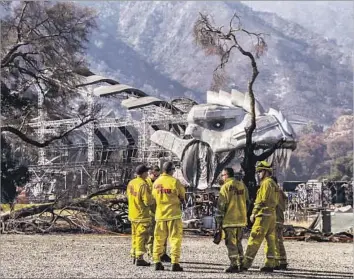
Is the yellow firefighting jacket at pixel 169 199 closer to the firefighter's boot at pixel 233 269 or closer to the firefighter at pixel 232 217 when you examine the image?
the firefighter at pixel 232 217

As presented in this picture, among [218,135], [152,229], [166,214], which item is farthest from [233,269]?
[218,135]

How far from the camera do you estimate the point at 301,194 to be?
4506 centimetres

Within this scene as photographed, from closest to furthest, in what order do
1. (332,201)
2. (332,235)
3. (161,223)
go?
1. (161,223)
2. (332,235)
3. (332,201)

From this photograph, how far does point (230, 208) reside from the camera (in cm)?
1264

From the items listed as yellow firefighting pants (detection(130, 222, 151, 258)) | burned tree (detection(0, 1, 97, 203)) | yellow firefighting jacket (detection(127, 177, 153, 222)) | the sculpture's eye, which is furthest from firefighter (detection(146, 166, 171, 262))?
the sculpture's eye

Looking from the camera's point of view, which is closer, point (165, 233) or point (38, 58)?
point (165, 233)

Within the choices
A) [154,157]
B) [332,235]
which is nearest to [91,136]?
[154,157]

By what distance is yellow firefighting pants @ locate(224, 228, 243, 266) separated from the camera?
12.5 metres

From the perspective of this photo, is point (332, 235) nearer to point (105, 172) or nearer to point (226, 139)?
point (226, 139)

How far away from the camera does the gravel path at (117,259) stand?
12195 mm

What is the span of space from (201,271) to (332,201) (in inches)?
1455

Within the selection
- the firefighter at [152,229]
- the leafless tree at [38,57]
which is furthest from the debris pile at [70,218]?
the firefighter at [152,229]

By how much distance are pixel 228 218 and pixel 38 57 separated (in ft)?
54.1

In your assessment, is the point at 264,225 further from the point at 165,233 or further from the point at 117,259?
the point at 117,259
